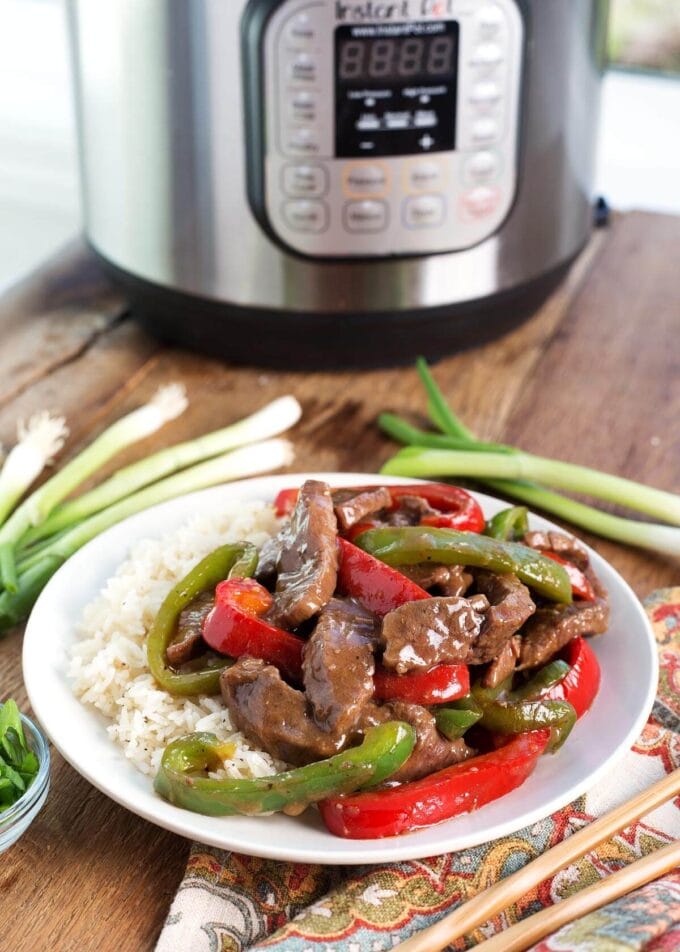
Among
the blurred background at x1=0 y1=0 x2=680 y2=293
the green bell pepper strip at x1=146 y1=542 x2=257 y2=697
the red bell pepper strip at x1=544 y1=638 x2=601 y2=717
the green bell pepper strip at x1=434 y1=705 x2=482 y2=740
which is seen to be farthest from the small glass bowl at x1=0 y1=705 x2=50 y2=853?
the blurred background at x1=0 y1=0 x2=680 y2=293

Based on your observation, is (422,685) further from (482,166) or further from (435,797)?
(482,166)

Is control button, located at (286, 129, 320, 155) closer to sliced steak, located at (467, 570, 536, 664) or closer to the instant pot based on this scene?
the instant pot

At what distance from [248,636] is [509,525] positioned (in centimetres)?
31

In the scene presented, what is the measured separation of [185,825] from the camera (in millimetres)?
902

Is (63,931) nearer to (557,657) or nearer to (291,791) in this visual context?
(291,791)

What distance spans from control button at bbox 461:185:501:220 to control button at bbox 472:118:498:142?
6cm

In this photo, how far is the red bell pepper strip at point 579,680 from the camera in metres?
1.06

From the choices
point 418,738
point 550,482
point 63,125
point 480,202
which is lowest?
point 63,125

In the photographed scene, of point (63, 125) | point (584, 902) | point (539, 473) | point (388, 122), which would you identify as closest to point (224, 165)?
point (388, 122)

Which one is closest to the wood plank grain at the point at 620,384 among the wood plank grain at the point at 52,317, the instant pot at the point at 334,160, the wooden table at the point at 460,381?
the wooden table at the point at 460,381

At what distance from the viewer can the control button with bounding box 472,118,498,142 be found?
5.07 feet

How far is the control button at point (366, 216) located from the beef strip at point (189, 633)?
627 mm

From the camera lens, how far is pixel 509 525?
1.20 m

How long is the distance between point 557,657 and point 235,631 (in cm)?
30
